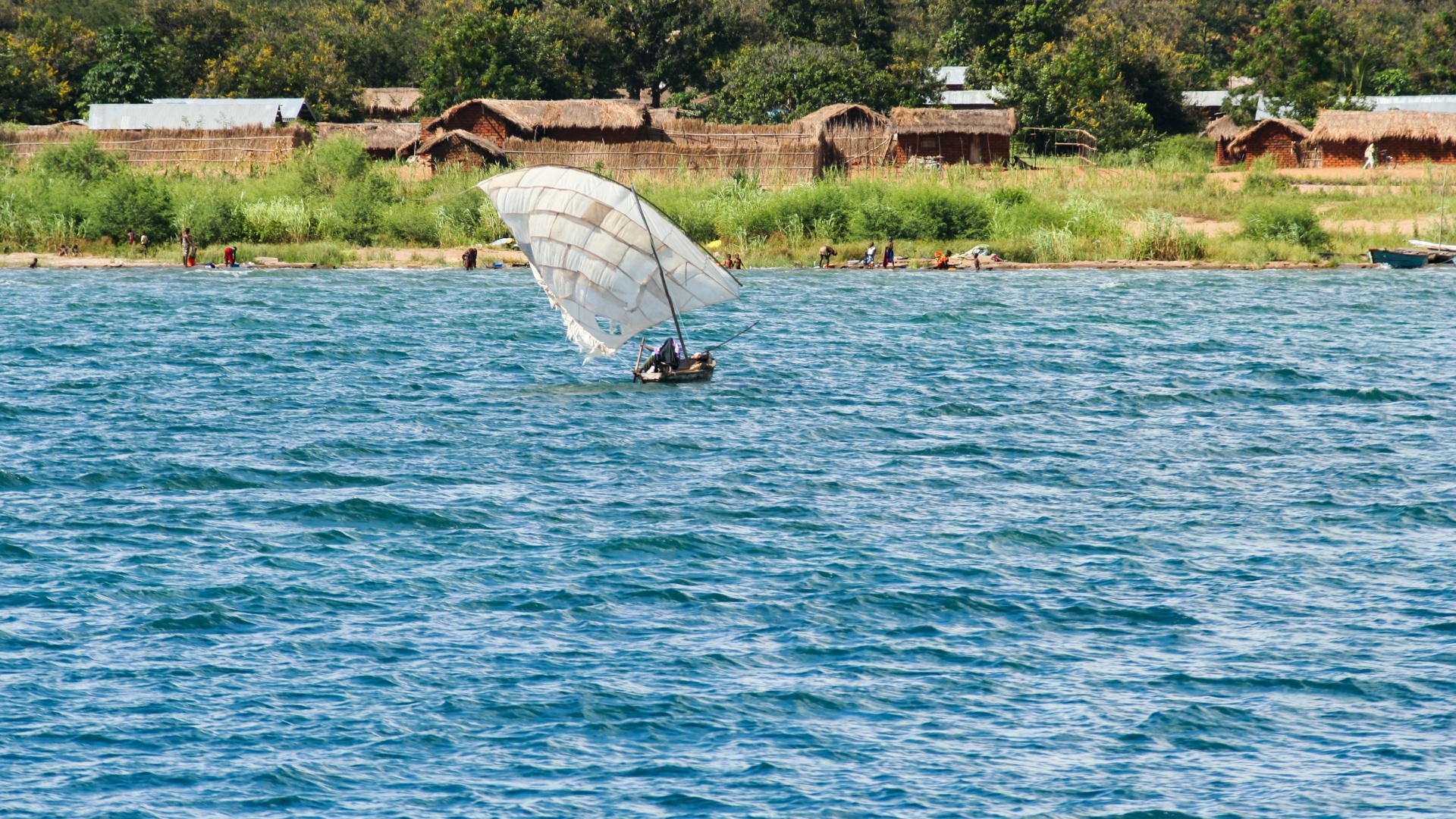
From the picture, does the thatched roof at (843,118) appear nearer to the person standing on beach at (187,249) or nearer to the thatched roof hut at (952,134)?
the thatched roof hut at (952,134)

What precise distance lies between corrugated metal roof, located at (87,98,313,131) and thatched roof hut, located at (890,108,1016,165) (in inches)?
1186

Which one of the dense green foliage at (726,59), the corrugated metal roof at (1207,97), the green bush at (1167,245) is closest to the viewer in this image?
the green bush at (1167,245)

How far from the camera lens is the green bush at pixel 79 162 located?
67125 mm

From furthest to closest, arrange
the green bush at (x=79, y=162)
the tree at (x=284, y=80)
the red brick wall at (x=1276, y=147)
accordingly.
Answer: the tree at (x=284, y=80)
the red brick wall at (x=1276, y=147)
the green bush at (x=79, y=162)

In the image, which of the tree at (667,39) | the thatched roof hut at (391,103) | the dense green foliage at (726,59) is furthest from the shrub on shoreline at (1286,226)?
the thatched roof hut at (391,103)

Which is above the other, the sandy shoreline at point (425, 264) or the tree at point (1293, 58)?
the tree at point (1293, 58)

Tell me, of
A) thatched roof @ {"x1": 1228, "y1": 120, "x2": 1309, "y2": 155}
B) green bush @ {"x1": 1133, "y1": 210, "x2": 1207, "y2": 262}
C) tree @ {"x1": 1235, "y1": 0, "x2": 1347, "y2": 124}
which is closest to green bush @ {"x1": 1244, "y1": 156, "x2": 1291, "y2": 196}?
green bush @ {"x1": 1133, "y1": 210, "x2": 1207, "y2": 262}

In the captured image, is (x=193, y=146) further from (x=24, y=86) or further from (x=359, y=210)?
(x=24, y=86)

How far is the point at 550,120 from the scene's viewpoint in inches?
2857

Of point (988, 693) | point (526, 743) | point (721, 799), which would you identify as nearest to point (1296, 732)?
point (988, 693)

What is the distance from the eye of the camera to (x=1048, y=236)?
59.5 metres

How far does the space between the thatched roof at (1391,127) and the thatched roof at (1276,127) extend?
4.78 ft

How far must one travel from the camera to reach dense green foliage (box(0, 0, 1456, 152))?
259ft

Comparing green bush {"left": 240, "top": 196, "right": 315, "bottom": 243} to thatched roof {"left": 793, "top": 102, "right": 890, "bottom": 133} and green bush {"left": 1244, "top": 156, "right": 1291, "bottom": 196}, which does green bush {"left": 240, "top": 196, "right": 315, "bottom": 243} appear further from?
green bush {"left": 1244, "top": 156, "right": 1291, "bottom": 196}
